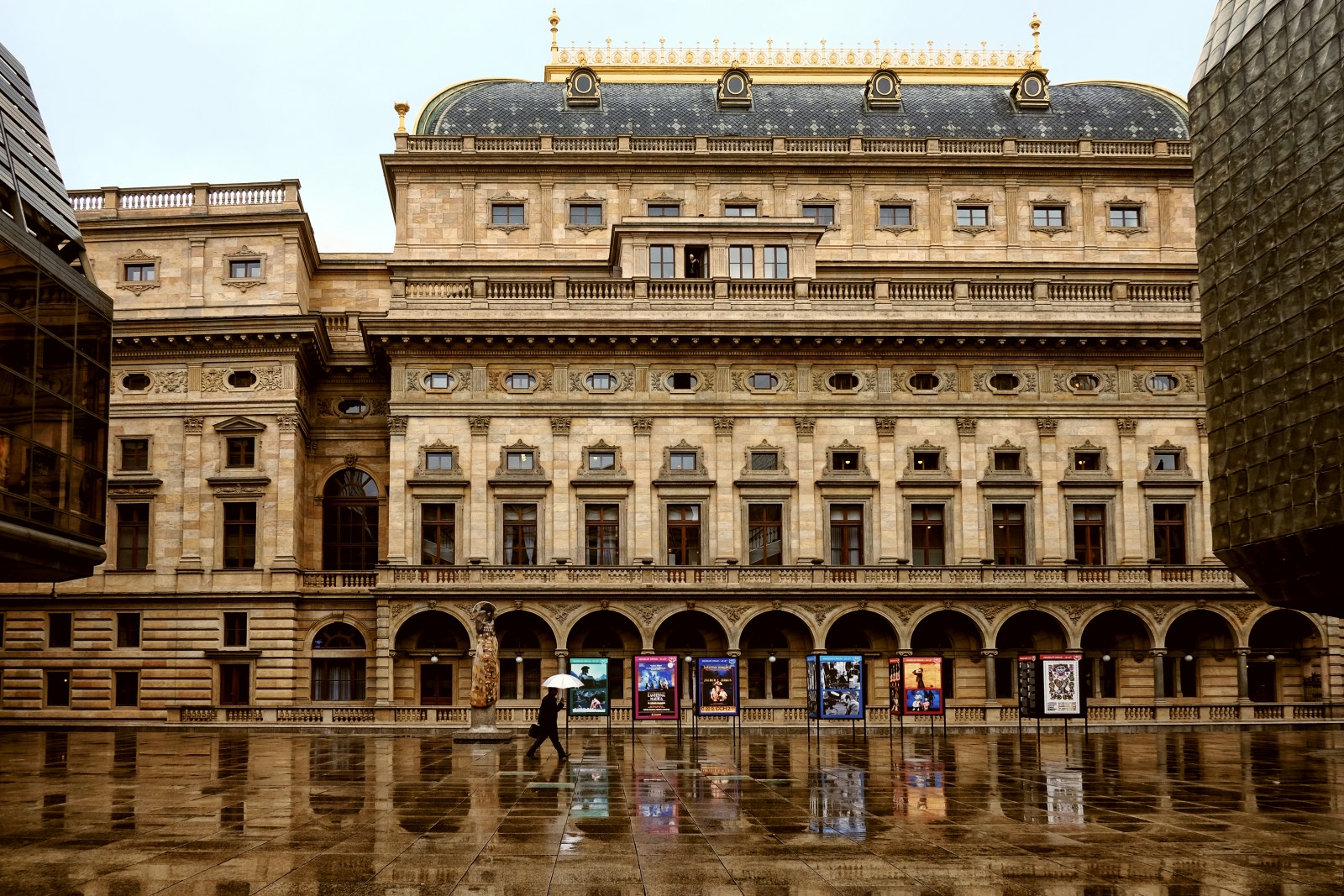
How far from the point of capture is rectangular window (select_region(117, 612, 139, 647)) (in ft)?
183

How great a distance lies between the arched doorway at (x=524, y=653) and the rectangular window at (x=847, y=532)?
11.6m

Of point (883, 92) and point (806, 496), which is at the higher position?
point (883, 92)

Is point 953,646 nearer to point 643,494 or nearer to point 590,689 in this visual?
point 643,494

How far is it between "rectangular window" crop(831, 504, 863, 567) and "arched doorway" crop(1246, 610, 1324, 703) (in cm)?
1549

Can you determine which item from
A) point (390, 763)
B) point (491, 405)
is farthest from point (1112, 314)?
point (390, 763)

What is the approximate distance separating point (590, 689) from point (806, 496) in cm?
1301

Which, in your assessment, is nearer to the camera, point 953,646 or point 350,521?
point 953,646

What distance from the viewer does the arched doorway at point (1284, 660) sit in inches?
2185

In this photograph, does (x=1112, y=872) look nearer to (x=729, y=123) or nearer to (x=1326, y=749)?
(x=1326, y=749)

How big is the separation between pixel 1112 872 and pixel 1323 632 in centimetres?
4154

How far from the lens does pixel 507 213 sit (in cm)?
6253

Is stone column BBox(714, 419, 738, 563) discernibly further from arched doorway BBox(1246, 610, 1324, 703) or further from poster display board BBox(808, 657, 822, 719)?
arched doorway BBox(1246, 610, 1324, 703)

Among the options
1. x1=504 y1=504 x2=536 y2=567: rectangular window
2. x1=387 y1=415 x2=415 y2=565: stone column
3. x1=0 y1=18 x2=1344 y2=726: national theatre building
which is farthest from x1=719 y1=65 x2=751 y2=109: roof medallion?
x1=504 y1=504 x2=536 y2=567: rectangular window

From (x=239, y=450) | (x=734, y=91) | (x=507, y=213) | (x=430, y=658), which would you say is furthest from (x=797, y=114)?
(x=430, y=658)
